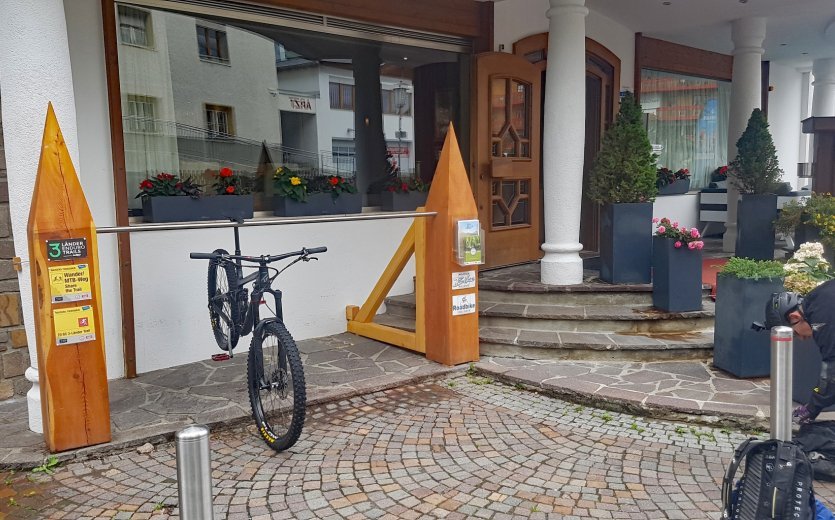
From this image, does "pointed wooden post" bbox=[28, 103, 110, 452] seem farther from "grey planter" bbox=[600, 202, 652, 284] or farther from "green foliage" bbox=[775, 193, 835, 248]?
"green foliage" bbox=[775, 193, 835, 248]

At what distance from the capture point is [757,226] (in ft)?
26.9

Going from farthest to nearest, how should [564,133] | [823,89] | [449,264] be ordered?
[823,89] < [564,133] < [449,264]

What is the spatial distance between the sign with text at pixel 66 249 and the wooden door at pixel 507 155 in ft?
14.8

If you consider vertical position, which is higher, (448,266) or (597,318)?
(448,266)

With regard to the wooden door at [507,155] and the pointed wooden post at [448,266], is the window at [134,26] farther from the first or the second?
the wooden door at [507,155]

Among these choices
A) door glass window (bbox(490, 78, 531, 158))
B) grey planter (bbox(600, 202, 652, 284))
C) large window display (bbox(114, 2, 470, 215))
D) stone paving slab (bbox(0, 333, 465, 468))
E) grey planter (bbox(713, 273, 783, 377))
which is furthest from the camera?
door glass window (bbox(490, 78, 531, 158))

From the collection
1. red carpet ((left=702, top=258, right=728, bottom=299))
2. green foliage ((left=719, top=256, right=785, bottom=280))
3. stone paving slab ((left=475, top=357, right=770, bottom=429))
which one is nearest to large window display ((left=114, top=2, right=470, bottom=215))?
stone paving slab ((left=475, top=357, right=770, bottom=429))

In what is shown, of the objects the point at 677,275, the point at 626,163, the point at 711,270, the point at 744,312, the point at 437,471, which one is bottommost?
the point at 437,471

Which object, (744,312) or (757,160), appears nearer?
(744,312)

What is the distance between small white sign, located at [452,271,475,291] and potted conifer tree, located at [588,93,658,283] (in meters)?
1.78

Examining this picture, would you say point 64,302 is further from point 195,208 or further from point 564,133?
point 564,133

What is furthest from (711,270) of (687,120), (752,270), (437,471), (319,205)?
(437,471)

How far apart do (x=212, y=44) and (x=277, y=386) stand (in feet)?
11.4

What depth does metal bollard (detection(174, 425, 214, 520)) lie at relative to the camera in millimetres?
1807
